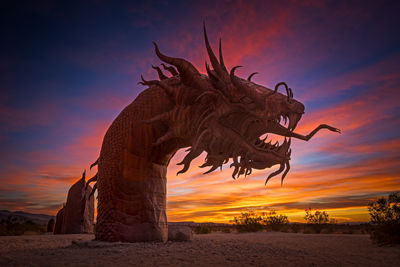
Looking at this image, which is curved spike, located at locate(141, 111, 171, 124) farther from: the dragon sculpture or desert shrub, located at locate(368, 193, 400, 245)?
desert shrub, located at locate(368, 193, 400, 245)

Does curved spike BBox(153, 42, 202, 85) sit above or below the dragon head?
above

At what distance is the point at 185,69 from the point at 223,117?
1.07 meters

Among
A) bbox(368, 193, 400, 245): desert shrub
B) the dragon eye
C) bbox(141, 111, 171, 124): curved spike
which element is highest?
the dragon eye

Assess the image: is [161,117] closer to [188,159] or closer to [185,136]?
[185,136]

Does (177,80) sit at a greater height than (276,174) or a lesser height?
greater

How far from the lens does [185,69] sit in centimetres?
493

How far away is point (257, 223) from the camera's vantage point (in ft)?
58.7

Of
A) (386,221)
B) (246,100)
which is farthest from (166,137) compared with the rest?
(386,221)

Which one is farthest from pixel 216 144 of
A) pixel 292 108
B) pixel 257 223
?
pixel 257 223

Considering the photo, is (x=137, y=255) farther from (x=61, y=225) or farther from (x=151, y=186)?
(x=61, y=225)

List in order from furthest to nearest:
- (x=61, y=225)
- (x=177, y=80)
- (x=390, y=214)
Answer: (x=61, y=225), (x=390, y=214), (x=177, y=80)

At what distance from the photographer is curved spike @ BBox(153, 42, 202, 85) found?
4.88 m

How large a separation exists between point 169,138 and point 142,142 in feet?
1.78

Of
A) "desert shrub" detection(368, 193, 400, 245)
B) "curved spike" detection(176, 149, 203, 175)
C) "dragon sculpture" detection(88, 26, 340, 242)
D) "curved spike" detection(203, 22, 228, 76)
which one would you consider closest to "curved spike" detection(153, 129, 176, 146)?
"dragon sculpture" detection(88, 26, 340, 242)
